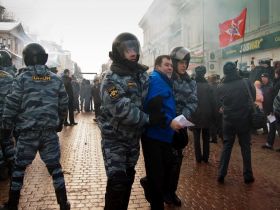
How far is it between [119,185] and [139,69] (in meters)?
1.02

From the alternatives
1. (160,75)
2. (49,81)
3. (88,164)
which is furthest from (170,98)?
(88,164)

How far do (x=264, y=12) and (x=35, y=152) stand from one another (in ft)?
50.2

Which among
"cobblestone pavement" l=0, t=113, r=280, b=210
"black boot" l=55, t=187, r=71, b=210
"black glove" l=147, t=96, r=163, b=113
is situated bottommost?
"cobblestone pavement" l=0, t=113, r=280, b=210

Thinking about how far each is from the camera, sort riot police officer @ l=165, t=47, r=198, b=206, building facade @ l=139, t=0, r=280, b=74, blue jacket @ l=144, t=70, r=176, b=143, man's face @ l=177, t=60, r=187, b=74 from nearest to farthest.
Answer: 1. blue jacket @ l=144, t=70, r=176, b=143
2. riot police officer @ l=165, t=47, r=198, b=206
3. man's face @ l=177, t=60, r=187, b=74
4. building facade @ l=139, t=0, r=280, b=74

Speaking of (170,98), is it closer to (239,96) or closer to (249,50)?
(239,96)

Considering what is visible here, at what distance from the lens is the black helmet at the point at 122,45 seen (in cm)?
296

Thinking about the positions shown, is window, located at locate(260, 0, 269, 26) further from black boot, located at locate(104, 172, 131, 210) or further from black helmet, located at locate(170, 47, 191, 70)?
black boot, located at locate(104, 172, 131, 210)

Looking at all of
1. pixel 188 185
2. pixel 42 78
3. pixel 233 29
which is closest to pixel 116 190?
pixel 42 78

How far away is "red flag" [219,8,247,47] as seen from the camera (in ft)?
43.6

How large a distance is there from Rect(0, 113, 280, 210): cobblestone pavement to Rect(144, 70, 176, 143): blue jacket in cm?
135

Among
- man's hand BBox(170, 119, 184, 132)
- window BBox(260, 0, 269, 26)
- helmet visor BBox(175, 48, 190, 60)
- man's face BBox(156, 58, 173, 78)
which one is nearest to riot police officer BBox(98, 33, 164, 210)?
man's hand BBox(170, 119, 184, 132)

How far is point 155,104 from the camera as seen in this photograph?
2990 millimetres

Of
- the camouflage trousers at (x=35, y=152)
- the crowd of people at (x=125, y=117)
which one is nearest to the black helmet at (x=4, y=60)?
the crowd of people at (x=125, y=117)

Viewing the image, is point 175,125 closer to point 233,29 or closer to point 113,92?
point 113,92
